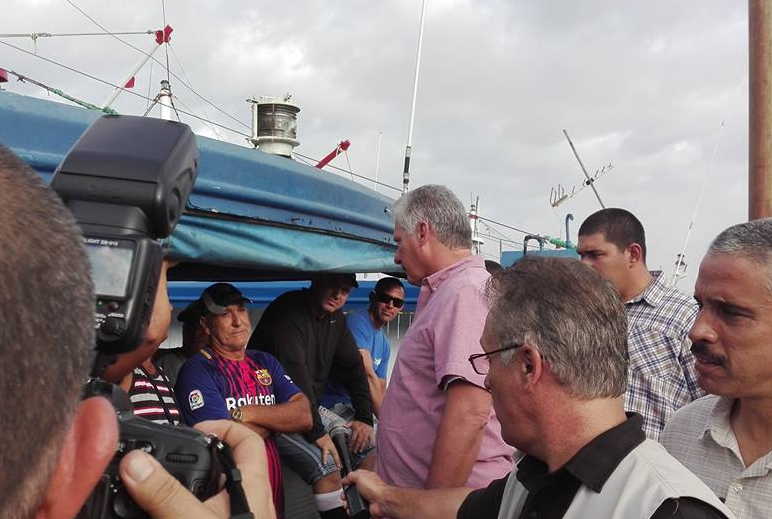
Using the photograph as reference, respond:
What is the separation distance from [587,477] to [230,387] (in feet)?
6.28

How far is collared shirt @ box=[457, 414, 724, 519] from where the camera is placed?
1169mm

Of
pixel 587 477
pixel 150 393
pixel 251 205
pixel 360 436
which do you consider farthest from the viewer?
pixel 360 436

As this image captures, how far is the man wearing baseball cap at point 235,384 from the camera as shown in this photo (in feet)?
9.20

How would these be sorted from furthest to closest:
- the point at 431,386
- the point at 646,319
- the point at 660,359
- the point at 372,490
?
the point at 646,319, the point at 660,359, the point at 431,386, the point at 372,490

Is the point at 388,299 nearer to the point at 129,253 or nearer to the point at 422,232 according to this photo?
the point at 422,232

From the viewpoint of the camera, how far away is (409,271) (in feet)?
8.70

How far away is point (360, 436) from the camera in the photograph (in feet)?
13.4

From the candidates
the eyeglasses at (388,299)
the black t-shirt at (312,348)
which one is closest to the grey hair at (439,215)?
the black t-shirt at (312,348)

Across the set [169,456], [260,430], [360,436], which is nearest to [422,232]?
[260,430]

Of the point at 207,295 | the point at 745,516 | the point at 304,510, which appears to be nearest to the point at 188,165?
the point at 745,516

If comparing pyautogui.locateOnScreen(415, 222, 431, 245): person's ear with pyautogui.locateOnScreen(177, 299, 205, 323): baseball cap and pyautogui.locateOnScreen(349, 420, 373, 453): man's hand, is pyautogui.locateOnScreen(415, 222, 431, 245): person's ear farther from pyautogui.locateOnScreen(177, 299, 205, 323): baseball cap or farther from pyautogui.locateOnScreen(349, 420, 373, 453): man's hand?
pyautogui.locateOnScreen(349, 420, 373, 453): man's hand

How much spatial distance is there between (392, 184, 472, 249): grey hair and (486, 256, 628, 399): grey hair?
1.13 m

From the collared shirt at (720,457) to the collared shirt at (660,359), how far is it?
0.90 meters

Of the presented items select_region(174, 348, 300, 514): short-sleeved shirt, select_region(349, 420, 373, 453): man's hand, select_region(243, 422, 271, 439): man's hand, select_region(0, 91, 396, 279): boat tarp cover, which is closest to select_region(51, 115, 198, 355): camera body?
select_region(0, 91, 396, 279): boat tarp cover
